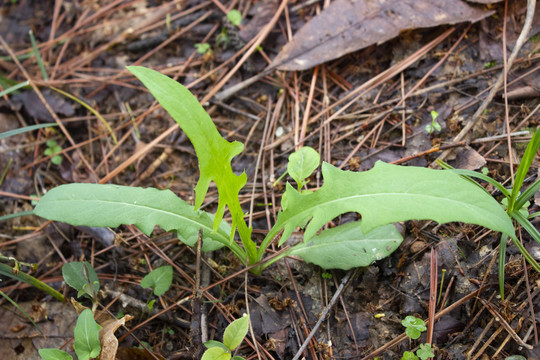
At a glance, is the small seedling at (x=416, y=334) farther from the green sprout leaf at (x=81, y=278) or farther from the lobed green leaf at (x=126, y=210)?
the green sprout leaf at (x=81, y=278)

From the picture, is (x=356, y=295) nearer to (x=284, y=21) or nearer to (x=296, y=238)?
(x=296, y=238)

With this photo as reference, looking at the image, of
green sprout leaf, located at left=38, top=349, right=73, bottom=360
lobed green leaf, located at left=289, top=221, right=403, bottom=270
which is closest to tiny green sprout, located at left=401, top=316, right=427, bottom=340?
lobed green leaf, located at left=289, top=221, right=403, bottom=270

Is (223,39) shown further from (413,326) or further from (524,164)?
(413,326)

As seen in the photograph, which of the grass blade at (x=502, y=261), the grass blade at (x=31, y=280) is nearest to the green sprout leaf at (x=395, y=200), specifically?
the grass blade at (x=502, y=261)

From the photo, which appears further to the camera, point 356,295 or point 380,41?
point 380,41

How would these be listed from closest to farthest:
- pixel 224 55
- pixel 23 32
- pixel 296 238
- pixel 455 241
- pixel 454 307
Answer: pixel 454 307 < pixel 455 241 < pixel 296 238 < pixel 224 55 < pixel 23 32

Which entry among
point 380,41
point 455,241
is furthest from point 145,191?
point 380,41
